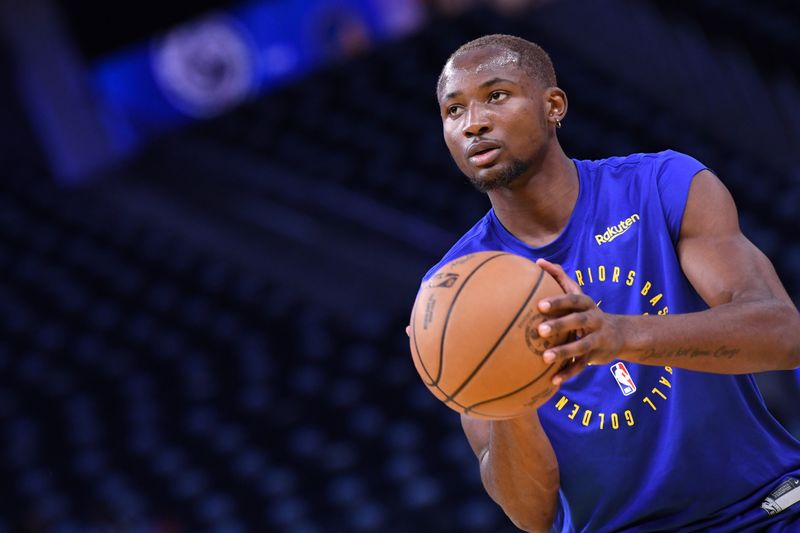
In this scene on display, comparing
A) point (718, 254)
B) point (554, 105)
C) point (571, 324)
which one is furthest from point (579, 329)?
point (554, 105)

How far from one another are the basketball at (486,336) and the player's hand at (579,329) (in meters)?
0.04

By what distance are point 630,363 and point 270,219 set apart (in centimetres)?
864

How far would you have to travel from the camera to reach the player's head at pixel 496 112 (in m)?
1.97

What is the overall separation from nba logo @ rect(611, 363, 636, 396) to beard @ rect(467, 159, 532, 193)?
1.30ft

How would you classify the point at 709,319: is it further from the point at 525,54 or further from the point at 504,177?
the point at 525,54

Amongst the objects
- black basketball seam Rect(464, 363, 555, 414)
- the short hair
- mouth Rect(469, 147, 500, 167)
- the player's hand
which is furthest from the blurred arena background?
the player's hand

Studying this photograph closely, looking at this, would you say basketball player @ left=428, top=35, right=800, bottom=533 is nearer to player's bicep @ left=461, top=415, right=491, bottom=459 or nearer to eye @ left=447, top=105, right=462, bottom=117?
eye @ left=447, top=105, right=462, bottom=117

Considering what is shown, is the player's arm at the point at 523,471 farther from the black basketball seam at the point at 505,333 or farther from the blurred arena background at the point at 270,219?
the blurred arena background at the point at 270,219

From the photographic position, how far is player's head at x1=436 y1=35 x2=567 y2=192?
1967 millimetres

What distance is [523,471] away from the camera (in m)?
2.02

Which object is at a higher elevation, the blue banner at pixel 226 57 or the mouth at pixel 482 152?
the blue banner at pixel 226 57

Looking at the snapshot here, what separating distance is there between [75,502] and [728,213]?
633cm

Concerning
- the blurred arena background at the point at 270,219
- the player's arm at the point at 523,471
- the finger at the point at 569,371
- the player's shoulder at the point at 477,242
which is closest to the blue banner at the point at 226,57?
the blurred arena background at the point at 270,219

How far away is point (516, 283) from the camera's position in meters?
1.70
